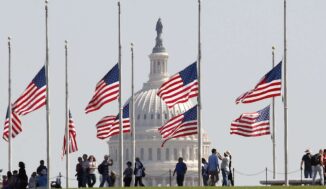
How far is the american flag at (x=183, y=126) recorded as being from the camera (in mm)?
Answer: 106688

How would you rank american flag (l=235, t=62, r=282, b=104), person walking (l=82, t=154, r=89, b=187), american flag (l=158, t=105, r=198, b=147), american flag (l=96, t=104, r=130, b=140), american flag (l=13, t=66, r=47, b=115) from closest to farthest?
1. person walking (l=82, t=154, r=89, b=187)
2. american flag (l=235, t=62, r=282, b=104)
3. american flag (l=13, t=66, r=47, b=115)
4. american flag (l=158, t=105, r=198, b=147)
5. american flag (l=96, t=104, r=130, b=140)

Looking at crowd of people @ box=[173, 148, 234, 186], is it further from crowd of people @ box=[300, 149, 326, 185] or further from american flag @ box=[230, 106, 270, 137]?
american flag @ box=[230, 106, 270, 137]

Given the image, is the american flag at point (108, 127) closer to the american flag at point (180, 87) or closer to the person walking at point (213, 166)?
the american flag at point (180, 87)

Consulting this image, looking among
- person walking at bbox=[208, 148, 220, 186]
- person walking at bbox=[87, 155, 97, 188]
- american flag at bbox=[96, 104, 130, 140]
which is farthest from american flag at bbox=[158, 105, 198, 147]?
american flag at bbox=[96, 104, 130, 140]

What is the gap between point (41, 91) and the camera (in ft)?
347

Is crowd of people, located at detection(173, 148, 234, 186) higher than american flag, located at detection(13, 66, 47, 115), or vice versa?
american flag, located at detection(13, 66, 47, 115)

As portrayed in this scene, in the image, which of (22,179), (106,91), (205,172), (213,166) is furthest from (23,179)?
(106,91)

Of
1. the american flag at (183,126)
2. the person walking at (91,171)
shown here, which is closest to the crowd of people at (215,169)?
the person walking at (91,171)

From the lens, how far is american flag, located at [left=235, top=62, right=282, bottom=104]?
334ft

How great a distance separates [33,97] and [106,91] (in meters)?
4.76

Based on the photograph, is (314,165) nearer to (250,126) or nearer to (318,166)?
(318,166)

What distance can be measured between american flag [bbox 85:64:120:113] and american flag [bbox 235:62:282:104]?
7.69 meters

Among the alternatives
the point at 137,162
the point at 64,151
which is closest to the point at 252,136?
the point at 137,162

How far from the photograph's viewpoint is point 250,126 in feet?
361
